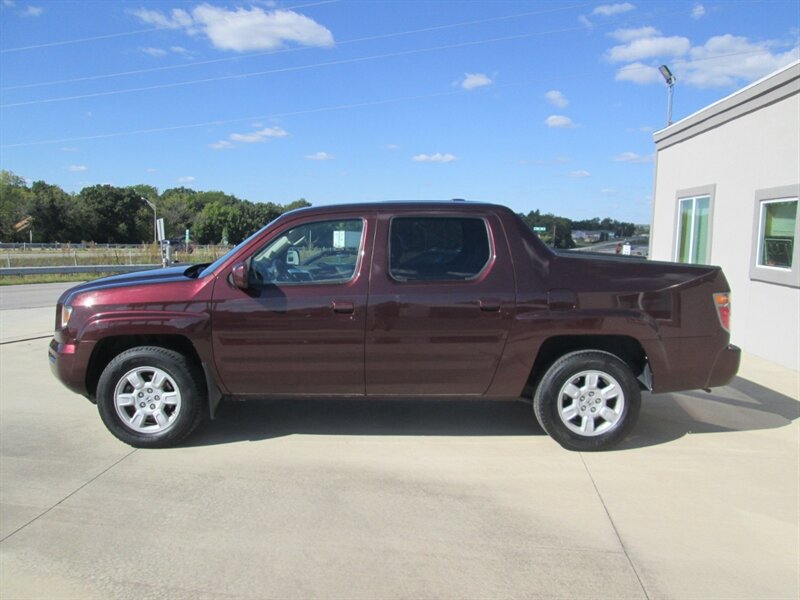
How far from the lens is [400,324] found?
4371 millimetres

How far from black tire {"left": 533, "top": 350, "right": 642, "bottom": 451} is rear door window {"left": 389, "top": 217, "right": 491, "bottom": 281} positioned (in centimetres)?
102

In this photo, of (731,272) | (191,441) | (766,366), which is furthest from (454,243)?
(731,272)

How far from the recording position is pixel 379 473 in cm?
418

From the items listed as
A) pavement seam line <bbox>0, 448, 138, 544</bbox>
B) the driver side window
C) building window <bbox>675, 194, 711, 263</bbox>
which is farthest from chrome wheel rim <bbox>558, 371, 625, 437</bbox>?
building window <bbox>675, 194, 711, 263</bbox>

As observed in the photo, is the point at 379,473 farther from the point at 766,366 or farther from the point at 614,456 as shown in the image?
the point at 766,366

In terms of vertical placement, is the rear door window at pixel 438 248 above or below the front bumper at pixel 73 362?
above

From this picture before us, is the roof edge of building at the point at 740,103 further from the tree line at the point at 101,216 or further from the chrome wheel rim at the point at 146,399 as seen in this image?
the tree line at the point at 101,216

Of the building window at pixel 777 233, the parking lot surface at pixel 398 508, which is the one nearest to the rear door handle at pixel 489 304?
the parking lot surface at pixel 398 508

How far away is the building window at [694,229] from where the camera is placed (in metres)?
9.95

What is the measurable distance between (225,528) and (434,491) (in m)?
1.33

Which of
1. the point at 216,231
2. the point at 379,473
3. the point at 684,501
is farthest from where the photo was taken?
the point at 216,231

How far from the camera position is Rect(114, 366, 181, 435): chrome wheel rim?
453 cm

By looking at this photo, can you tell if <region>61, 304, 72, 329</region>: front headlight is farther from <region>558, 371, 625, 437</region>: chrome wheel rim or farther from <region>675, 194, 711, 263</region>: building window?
<region>675, 194, 711, 263</region>: building window

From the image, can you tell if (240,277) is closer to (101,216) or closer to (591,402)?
(591,402)
